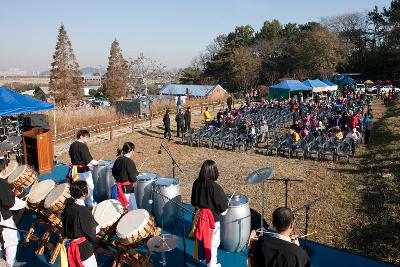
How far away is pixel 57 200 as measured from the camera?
580 cm

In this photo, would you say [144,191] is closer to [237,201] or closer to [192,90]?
[237,201]

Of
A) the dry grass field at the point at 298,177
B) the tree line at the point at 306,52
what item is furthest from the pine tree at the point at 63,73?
the dry grass field at the point at 298,177

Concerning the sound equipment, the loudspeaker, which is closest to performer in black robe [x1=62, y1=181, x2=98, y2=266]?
the sound equipment

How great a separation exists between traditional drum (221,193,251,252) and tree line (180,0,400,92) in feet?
→ 131

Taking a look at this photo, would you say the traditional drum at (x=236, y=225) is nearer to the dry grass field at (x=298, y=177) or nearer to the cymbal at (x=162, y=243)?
the cymbal at (x=162, y=243)

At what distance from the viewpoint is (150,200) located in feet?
21.6

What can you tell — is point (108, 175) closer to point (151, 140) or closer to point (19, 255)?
point (19, 255)

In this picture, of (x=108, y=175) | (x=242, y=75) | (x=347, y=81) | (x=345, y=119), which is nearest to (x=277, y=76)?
(x=242, y=75)

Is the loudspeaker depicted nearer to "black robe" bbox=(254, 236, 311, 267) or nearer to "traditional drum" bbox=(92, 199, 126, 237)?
"traditional drum" bbox=(92, 199, 126, 237)

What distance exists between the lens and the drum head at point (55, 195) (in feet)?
19.1

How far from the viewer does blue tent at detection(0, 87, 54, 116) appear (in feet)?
36.4

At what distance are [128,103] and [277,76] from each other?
1050 inches

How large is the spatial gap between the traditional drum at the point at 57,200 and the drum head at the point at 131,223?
4.24ft

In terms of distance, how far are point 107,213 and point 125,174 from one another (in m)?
1.00
